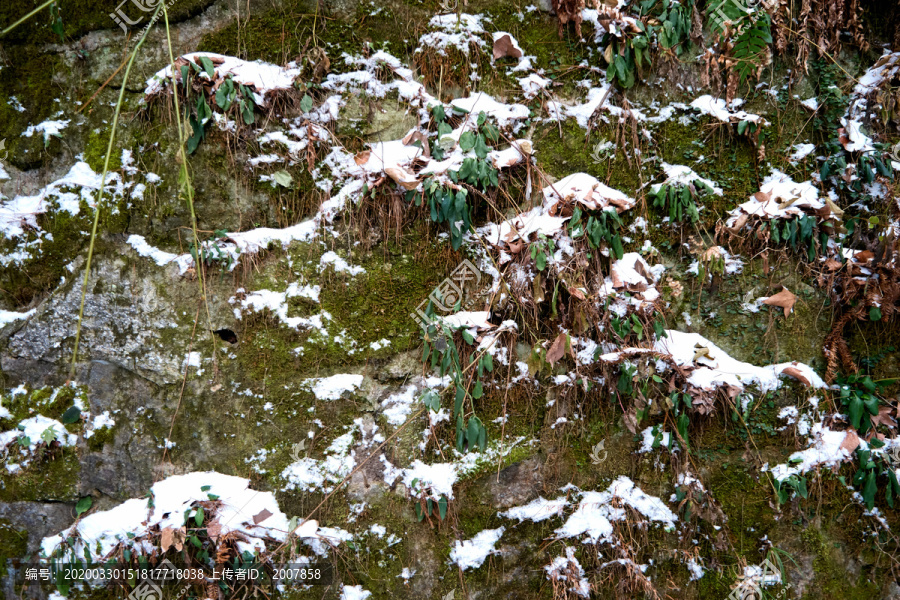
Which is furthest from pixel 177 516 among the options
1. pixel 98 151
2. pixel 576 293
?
pixel 576 293

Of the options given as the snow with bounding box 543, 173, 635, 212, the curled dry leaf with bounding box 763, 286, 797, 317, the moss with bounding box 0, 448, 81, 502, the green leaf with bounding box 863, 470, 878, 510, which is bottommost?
the green leaf with bounding box 863, 470, 878, 510

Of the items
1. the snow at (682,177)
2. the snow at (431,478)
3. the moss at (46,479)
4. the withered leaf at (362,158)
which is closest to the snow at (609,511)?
the snow at (431,478)

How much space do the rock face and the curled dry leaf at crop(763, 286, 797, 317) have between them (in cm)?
2

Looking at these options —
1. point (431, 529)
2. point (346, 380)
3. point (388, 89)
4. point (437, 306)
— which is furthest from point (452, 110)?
point (431, 529)

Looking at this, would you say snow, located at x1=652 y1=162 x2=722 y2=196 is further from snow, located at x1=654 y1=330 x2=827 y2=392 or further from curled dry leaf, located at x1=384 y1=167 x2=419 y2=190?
curled dry leaf, located at x1=384 y1=167 x2=419 y2=190

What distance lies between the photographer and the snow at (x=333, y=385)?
2.49 metres

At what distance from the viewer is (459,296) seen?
2.55 meters

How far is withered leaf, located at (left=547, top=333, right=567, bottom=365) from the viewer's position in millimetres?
2488

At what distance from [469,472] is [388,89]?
208cm

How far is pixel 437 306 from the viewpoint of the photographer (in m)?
2.54

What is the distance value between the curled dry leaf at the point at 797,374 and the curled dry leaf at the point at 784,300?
0.30 meters

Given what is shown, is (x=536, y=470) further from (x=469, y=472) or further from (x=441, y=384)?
(x=441, y=384)

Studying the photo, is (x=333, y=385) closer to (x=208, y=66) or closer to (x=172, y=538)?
(x=172, y=538)

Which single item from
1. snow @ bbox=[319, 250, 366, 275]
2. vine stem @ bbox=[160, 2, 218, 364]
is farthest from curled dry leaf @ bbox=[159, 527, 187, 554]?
snow @ bbox=[319, 250, 366, 275]
